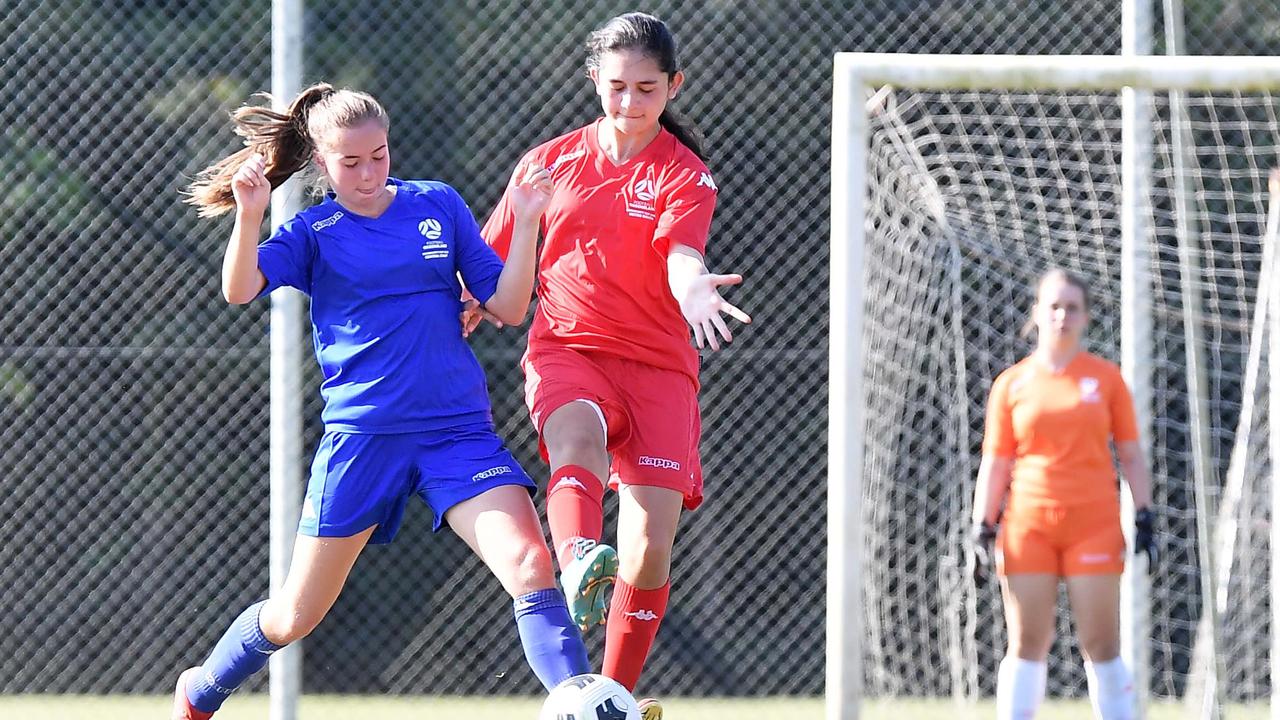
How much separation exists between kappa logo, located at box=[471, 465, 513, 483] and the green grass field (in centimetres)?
257

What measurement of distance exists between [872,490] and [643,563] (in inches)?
35.5

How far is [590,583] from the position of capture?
3.24 metres

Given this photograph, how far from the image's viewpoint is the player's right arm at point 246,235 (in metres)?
3.31

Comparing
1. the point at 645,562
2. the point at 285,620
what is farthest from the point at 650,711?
the point at 285,620

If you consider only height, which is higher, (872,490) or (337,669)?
(872,490)

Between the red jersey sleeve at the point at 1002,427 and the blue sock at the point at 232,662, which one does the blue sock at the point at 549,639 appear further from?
the red jersey sleeve at the point at 1002,427

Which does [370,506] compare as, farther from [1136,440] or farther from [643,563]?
[1136,440]

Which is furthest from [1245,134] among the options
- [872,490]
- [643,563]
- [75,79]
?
[75,79]

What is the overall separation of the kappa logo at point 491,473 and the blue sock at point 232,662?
62 cm

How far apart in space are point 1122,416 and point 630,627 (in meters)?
1.25

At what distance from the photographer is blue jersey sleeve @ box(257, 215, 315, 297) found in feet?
11.2

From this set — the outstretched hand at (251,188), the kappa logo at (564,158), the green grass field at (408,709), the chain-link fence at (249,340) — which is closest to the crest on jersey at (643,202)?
the kappa logo at (564,158)

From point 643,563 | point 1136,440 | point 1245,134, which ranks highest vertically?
point 1245,134

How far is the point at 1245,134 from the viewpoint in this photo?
18.1 feet
